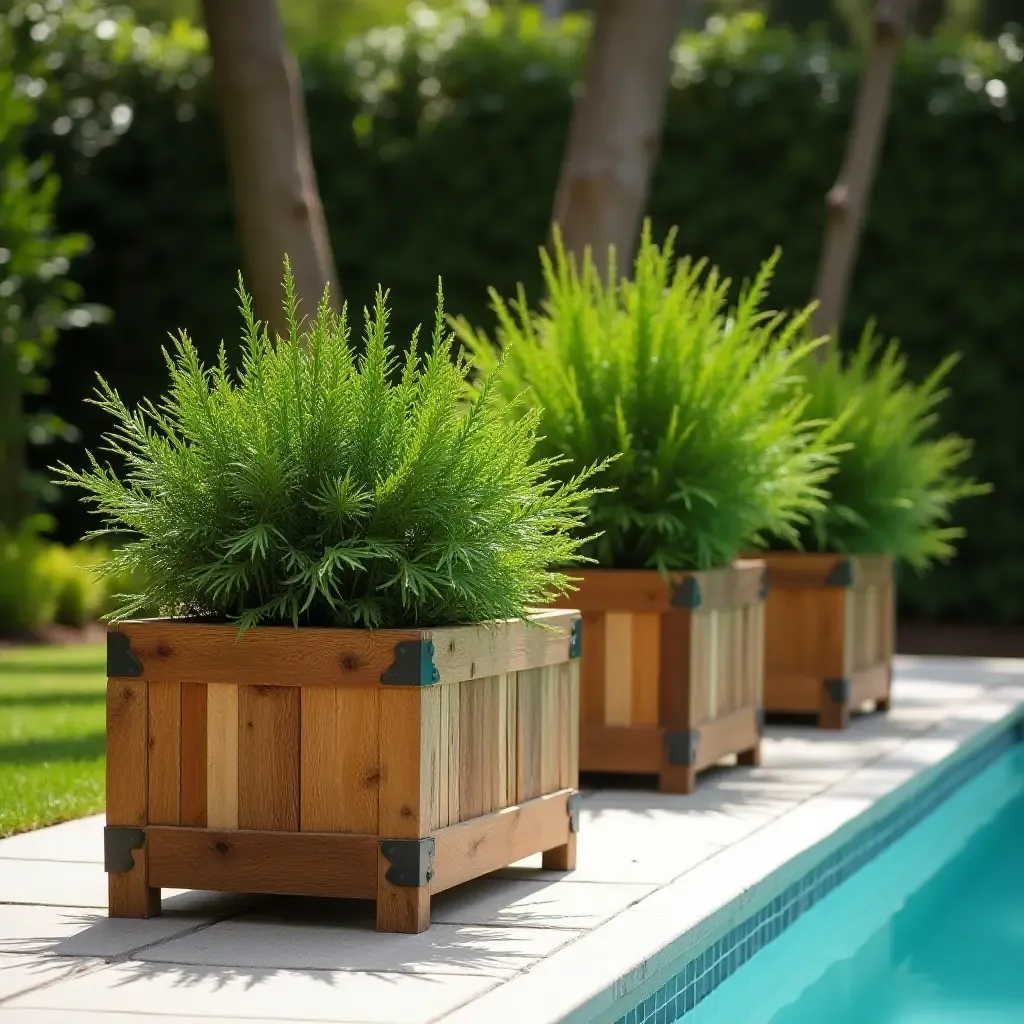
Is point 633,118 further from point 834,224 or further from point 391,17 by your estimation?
point 391,17

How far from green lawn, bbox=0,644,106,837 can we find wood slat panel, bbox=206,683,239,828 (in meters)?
1.29

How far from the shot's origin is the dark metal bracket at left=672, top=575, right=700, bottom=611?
5.84 metres

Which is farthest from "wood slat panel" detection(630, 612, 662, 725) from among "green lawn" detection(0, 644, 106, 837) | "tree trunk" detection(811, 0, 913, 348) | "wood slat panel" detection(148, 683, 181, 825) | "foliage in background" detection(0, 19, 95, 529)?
"foliage in background" detection(0, 19, 95, 529)

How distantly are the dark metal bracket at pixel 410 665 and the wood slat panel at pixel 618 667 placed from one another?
7.01 ft

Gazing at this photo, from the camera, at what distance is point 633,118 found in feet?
29.8

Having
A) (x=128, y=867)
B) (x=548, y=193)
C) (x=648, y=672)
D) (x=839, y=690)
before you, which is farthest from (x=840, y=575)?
(x=548, y=193)

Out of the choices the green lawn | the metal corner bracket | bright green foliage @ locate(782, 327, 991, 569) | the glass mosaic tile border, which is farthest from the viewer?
bright green foliage @ locate(782, 327, 991, 569)

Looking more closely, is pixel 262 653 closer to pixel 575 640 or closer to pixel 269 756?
pixel 269 756

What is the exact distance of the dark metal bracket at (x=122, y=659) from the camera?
13.2 feet

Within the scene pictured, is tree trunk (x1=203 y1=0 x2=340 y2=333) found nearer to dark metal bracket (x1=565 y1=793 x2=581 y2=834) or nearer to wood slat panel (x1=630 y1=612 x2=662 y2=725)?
wood slat panel (x1=630 y1=612 x2=662 y2=725)

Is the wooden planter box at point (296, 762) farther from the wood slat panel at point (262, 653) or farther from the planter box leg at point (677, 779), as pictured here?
the planter box leg at point (677, 779)

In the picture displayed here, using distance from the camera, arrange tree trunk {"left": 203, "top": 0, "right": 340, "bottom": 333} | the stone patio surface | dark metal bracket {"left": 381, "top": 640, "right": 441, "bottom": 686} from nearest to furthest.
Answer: the stone patio surface, dark metal bracket {"left": 381, "top": 640, "right": 441, "bottom": 686}, tree trunk {"left": 203, "top": 0, "right": 340, "bottom": 333}

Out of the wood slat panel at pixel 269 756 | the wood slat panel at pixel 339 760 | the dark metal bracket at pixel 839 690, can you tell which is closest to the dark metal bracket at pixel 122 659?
the wood slat panel at pixel 269 756

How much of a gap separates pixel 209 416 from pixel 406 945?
121 cm
